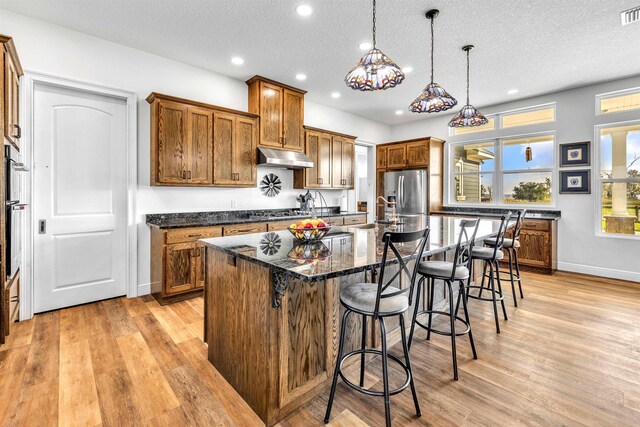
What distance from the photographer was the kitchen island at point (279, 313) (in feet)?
5.08

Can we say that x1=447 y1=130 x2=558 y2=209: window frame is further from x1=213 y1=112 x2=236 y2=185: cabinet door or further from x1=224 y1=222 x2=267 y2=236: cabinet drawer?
x1=213 y1=112 x2=236 y2=185: cabinet door

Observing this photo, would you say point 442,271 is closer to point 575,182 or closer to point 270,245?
point 270,245

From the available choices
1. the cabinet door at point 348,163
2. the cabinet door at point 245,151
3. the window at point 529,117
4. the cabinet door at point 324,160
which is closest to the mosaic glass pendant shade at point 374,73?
the cabinet door at point 245,151

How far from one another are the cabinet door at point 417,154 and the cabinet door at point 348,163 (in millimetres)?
1277

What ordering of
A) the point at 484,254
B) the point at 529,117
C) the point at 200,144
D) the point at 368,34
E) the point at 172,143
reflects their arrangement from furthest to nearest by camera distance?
the point at 529,117 → the point at 200,144 → the point at 172,143 → the point at 368,34 → the point at 484,254

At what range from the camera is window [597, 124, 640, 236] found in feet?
14.6

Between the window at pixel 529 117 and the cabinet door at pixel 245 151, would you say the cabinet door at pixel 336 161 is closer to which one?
the cabinet door at pixel 245 151

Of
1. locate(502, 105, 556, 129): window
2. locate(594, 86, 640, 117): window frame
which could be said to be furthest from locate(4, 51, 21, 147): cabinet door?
locate(594, 86, 640, 117): window frame

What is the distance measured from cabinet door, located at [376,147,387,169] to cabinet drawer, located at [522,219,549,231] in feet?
9.74

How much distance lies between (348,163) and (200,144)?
2997 mm

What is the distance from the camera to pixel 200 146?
3.85 m

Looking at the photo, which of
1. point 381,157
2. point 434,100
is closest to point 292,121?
point 434,100

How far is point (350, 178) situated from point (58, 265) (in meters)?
4.61

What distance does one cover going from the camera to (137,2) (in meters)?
2.72
